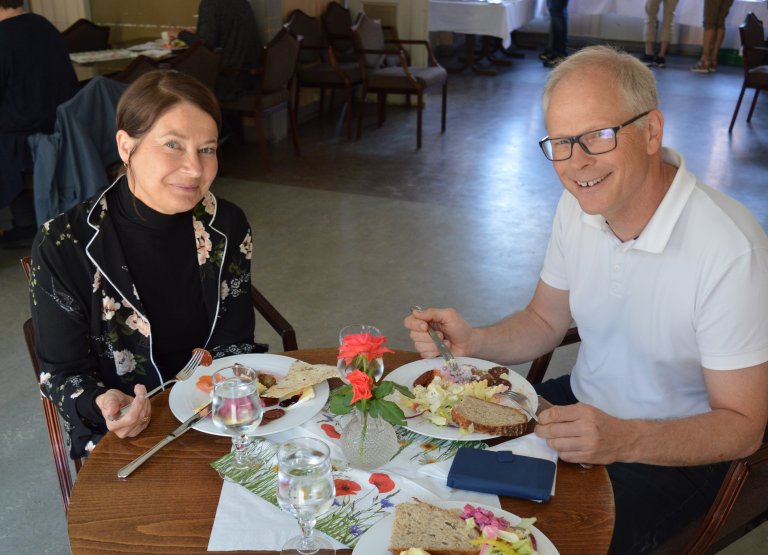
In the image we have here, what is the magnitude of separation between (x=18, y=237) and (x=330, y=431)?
3.45 metres

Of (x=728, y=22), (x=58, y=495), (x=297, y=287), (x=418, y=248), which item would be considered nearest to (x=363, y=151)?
(x=418, y=248)

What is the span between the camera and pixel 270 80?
224 inches

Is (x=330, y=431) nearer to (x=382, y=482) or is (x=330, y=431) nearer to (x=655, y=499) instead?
(x=382, y=482)

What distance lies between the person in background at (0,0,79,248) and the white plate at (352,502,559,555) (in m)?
3.52

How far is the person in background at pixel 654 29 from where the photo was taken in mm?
10422

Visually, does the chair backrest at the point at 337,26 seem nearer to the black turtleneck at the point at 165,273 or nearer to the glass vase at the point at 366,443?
the black turtleneck at the point at 165,273

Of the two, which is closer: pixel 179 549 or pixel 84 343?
pixel 179 549

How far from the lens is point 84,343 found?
1772 mm

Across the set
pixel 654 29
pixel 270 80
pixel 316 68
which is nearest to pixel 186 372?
pixel 270 80

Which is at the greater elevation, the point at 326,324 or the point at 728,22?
the point at 728,22

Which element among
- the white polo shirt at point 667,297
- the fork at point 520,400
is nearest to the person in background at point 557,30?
the white polo shirt at point 667,297

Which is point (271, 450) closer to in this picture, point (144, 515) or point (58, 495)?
point (144, 515)

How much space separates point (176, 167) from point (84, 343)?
1.42ft

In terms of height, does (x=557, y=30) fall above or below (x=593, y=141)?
below
